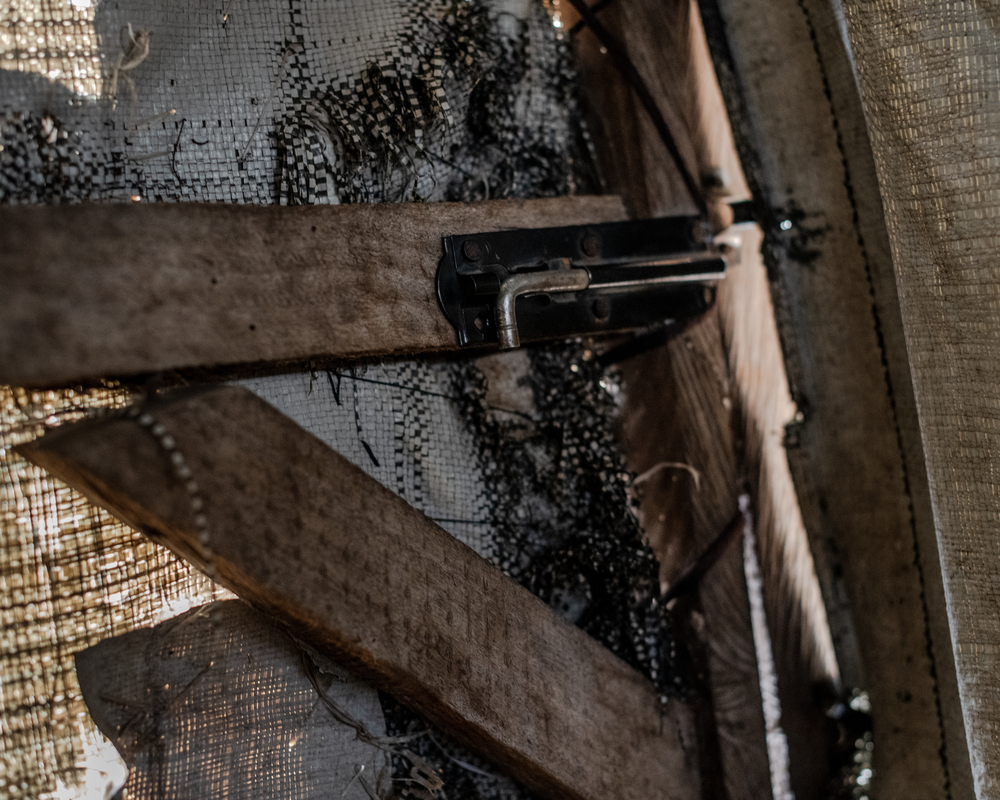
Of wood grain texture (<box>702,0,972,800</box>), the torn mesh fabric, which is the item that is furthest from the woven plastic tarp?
the torn mesh fabric

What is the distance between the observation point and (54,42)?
71 centimetres

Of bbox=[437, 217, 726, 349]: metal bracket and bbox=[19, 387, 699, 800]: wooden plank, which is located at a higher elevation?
bbox=[437, 217, 726, 349]: metal bracket

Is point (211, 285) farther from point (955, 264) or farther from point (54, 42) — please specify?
point (955, 264)

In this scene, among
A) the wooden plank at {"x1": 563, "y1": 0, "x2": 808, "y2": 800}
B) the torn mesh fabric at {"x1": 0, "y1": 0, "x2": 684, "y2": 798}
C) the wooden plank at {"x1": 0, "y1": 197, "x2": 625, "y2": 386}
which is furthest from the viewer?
the wooden plank at {"x1": 563, "y1": 0, "x2": 808, "y2": 800}

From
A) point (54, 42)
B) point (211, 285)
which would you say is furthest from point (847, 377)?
point (54, 42)

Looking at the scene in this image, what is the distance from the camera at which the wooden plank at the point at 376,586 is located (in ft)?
1.85

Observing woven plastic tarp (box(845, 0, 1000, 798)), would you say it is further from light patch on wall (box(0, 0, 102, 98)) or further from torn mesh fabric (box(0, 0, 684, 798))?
light patch on wall (box(0, 0, 102, 98))

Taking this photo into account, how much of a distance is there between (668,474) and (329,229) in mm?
528

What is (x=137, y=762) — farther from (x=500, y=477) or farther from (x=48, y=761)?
(x=500, y=477)

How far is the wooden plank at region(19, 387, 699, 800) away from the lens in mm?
564

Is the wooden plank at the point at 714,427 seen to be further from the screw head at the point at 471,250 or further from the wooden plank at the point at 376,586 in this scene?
the screw head at the point at 471,250

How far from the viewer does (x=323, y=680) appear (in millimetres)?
751

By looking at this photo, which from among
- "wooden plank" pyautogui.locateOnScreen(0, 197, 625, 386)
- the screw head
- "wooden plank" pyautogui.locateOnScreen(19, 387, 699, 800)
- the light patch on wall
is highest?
the light patch on wall

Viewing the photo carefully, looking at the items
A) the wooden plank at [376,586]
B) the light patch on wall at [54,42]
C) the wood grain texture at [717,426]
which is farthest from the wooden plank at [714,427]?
the light patch on wall at [54,42]
